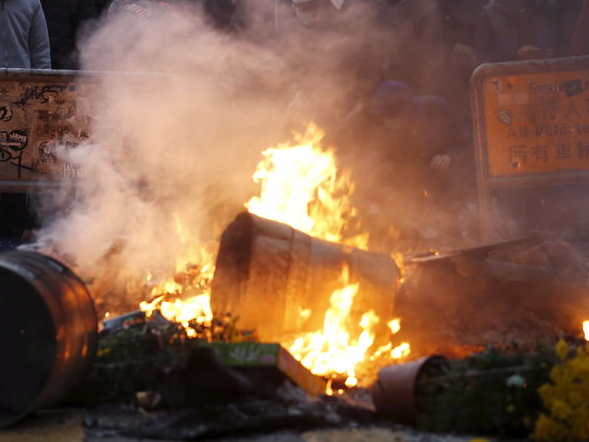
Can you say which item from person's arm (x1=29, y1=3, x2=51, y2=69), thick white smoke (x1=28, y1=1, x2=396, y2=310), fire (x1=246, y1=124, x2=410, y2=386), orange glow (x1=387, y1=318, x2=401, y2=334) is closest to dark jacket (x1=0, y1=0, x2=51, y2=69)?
person's arm (x1=29, y1=3, x2=51, y2=69)

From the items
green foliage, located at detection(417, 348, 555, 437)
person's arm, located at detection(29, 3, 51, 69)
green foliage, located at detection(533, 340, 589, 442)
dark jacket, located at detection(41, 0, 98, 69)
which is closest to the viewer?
green foliage, located at detection(533, 340, 589, 442)

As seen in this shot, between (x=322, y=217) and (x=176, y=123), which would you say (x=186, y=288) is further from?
(x=176, y=123)

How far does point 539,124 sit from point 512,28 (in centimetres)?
178

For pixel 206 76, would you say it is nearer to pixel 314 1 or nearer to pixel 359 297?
pixel 314 1

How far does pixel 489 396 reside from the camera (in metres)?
2.94

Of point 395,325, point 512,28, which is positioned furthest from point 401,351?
point 512,28

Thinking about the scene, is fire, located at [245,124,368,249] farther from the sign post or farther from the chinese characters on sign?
the chinese characters on sign

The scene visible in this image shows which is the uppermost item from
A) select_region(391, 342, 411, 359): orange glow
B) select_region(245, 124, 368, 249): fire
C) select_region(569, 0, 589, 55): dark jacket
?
select_region(569, 0, 589, 55): dark jacket

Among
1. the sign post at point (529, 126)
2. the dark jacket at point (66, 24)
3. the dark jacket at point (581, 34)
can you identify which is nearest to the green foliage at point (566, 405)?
the sign post at point (529, 126)

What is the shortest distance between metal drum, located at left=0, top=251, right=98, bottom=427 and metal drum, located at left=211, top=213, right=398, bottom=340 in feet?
3.20

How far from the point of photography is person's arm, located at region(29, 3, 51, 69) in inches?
285

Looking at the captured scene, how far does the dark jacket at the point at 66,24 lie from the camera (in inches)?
317

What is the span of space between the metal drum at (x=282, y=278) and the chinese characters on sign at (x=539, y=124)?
2.18 m

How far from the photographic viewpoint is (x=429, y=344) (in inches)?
176
